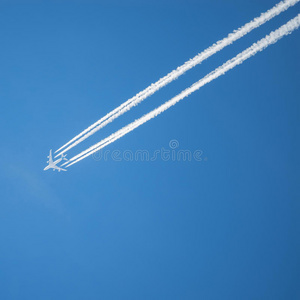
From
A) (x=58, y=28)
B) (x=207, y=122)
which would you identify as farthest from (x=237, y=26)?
(x=58, y=28)

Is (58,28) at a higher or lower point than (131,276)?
higher

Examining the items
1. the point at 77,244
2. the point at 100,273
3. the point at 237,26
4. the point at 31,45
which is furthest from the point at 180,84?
the point at 100,273

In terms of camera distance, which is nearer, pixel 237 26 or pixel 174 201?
pixel 237 26

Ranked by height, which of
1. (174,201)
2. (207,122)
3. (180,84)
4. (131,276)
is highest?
(180,84)

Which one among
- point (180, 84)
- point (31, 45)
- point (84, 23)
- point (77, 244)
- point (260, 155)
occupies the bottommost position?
point (77, 244)

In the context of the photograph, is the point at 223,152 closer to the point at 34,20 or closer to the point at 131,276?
the point at 131,276

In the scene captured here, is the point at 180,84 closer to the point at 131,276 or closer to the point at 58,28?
the point at 58,28
